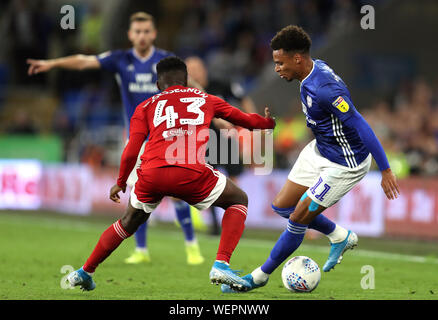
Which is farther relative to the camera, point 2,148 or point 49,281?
point 2,148

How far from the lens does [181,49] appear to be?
2228 centimetres

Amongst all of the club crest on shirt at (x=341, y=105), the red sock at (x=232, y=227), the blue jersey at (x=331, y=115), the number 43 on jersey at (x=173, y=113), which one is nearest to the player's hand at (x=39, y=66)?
the number 43 on jersey at (x=173, y=113)

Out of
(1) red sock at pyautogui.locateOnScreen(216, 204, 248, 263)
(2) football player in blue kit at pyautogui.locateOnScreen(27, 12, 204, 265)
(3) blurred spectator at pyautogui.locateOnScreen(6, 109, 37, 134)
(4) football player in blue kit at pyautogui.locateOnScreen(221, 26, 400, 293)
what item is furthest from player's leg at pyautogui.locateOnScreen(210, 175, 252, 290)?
(3) blurred spectator at pyautogui.locateOnScreen(6, 109, 37, 134)

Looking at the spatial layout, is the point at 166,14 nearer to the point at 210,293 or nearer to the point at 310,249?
the point at 310,249

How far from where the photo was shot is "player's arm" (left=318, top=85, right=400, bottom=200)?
21.7 ft

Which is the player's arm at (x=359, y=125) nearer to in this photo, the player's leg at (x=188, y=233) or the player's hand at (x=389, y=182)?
the player's hand at (x=389, y=182)

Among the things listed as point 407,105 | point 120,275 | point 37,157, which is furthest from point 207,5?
point 120,275

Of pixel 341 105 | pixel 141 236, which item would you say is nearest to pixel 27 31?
pixel 141 236

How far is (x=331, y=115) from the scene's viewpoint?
6.95m

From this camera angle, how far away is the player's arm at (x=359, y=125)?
6.61 m

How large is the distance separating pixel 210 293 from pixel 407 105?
33.3 feet

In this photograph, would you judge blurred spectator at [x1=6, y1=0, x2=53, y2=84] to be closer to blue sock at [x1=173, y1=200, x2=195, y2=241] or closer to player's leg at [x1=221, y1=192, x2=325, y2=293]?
blue sock at [x1=173, y1=200, x2=195, y2=241]

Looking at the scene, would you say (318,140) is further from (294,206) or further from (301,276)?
(301,276)

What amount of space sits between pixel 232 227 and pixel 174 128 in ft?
3.11
